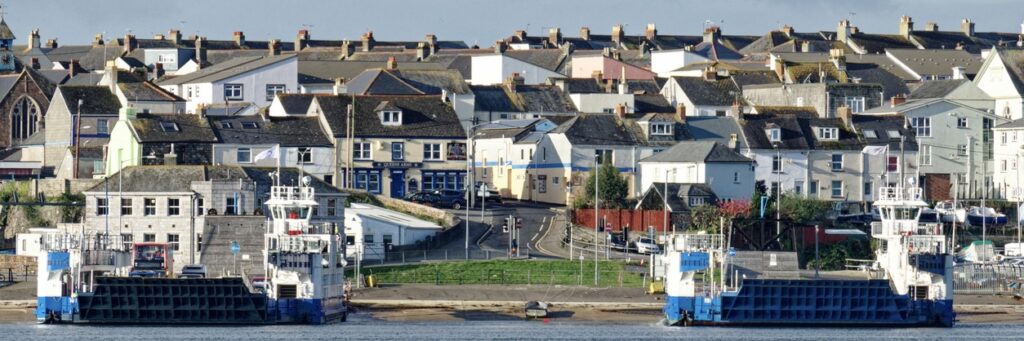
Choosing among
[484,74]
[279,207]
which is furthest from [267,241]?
[484,74]

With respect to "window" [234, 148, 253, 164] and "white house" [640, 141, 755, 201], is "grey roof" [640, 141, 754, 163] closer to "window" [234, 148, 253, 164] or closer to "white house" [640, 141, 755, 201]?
"white house" [640, 141, 755, 201]

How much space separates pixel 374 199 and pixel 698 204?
1602 cm

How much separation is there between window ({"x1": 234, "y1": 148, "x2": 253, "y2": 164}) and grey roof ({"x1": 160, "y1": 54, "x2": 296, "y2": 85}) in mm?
25363

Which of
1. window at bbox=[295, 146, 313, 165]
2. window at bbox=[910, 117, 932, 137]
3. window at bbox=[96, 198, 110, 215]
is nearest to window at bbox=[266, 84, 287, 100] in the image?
window at bbox=[295, 146, 313, 165]

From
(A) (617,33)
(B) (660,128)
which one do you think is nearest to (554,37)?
(A) (617,33)

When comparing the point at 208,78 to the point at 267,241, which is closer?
the point at 267,241

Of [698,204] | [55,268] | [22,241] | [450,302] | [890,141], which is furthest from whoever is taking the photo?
[890,141]

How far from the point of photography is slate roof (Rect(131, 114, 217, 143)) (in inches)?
4624

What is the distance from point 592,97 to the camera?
Result: 463 feet

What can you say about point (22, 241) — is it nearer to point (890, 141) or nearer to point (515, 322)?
point (515, 322)

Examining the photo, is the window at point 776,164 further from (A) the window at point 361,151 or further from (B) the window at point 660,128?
(A) the window at point 361,151

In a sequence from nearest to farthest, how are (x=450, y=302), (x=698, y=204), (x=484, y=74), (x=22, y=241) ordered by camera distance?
(x=450, y=302)
(x=22, y=241)
(x=698, y=204)
(x=484, y=74)

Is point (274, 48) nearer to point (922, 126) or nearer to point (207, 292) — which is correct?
point (922, 126)

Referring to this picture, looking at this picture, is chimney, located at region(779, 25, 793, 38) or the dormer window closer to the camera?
the dormer window
